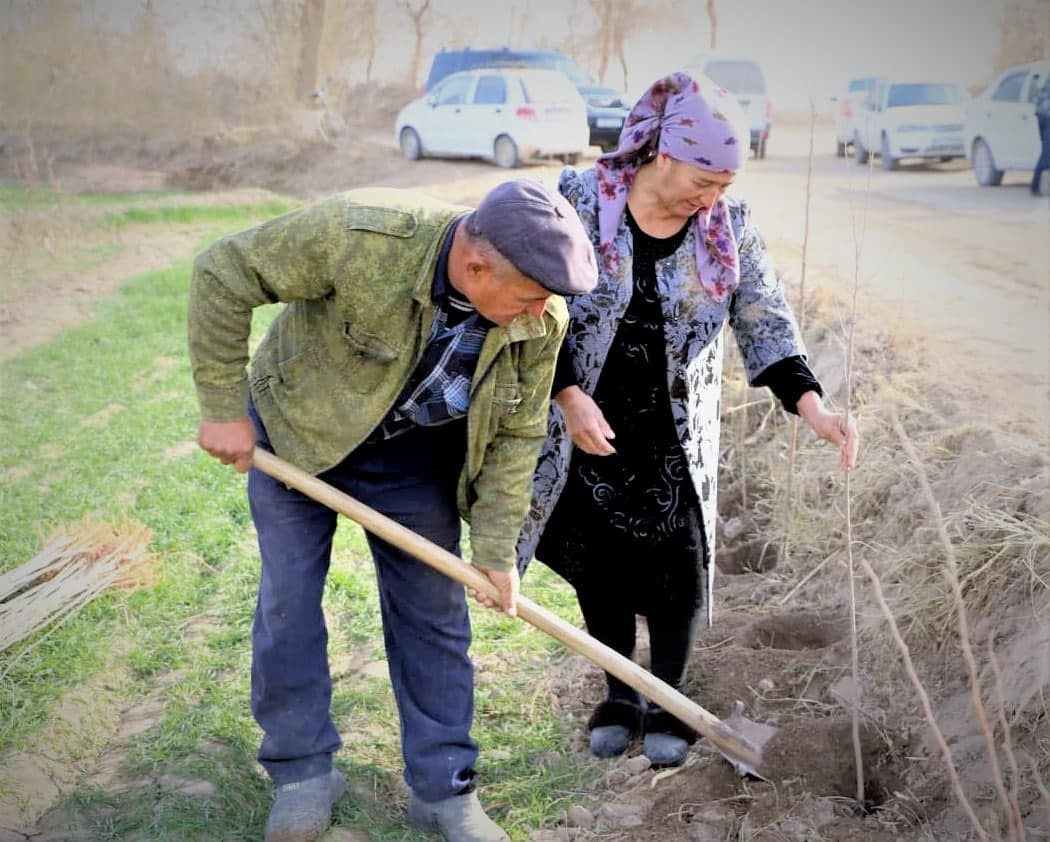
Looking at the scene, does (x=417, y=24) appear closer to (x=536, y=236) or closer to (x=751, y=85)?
(x=751, y=85)

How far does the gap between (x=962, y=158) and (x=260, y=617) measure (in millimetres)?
15431

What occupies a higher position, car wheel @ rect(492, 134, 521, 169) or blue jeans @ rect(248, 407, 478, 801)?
car wheel @ rect(492, 134, 521, 169)

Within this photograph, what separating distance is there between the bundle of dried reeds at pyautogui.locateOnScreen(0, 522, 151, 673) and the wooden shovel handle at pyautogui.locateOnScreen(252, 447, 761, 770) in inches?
59.9

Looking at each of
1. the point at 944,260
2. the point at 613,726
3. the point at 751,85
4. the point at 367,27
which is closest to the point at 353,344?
the point at 613,726

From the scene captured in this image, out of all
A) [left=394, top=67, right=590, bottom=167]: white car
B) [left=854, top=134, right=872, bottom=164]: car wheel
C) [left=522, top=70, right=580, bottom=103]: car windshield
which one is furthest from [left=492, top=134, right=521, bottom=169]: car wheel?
[left=854, top=134, right=872, bottom=164]: car wheel

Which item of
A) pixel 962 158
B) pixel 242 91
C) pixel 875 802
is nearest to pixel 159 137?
pixel 242 91

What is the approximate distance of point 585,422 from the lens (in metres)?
2.55

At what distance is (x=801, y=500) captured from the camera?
4301 mm

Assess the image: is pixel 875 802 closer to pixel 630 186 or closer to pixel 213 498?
pixel 630 186

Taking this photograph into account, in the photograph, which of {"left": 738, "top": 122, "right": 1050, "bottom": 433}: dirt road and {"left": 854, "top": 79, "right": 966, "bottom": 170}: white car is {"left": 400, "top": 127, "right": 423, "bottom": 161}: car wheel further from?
{"left": 854, "top": 79, "right": 966, "bottom": 170}: white car

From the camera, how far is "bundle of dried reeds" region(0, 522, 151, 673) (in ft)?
11.4

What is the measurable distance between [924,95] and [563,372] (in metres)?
14.1

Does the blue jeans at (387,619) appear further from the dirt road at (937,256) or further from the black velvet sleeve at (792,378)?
the dirt road at (937,256)

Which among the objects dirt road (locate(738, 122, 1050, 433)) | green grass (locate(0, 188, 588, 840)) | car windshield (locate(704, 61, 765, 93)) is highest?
car windshield (locate(704, 61, 765, 93))
